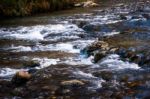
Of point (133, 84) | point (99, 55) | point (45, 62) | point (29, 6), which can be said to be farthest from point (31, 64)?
point (29, 6)

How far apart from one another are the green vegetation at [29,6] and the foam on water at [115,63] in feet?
50.1

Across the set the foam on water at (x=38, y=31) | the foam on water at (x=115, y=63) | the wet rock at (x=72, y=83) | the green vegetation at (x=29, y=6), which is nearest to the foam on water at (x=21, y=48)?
the foam on water at (x=38, y=31)

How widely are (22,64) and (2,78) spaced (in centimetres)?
187

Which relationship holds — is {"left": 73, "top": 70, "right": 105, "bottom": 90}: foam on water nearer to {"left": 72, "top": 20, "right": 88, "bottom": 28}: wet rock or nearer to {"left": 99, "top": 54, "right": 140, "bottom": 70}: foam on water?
{"left": 99, "top": 54, "right": 140, "bottom": 70}: foam on water

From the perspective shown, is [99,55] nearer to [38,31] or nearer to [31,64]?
[31,64]

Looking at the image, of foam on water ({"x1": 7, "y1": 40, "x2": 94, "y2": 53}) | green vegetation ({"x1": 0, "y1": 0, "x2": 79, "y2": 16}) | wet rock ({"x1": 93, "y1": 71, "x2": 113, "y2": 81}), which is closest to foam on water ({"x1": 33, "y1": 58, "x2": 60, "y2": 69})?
foam on water ({"x1": 7, "y1": 40, "x2": 94, "y2": 53})

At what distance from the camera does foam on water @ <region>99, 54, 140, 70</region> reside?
14289 mm

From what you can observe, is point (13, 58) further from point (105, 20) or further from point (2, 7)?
point (2, 7)

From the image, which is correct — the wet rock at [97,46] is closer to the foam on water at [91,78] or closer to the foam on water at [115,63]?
the foam on water at [115,63]

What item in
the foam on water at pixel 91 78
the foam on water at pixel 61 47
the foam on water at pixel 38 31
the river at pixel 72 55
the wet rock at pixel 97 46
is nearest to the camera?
the river at pixel 72 55

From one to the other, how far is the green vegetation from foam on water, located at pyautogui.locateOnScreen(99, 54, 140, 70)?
15272 mm

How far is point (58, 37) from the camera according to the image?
68.0ft

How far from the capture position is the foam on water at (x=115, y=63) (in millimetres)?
14289

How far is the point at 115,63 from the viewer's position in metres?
14.8
